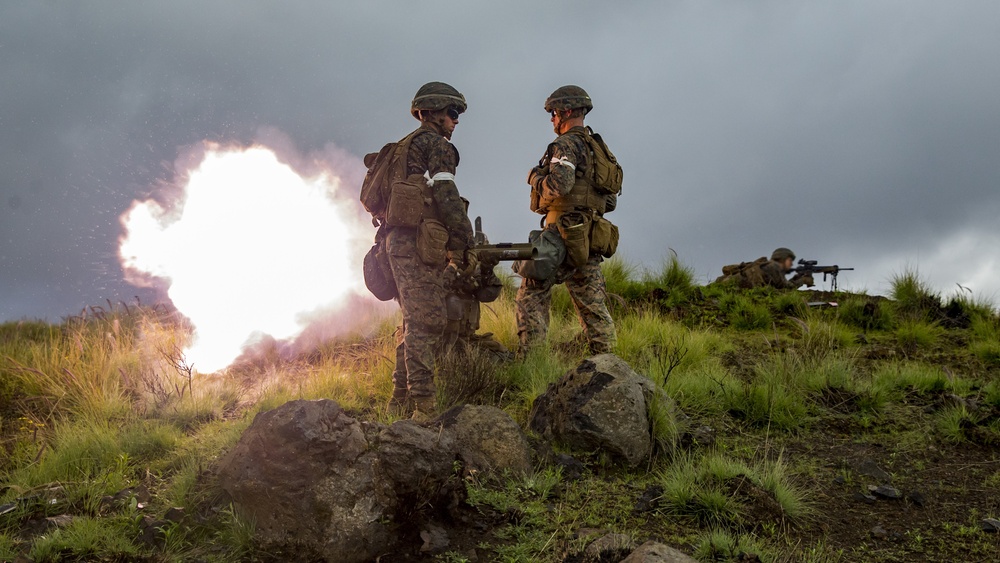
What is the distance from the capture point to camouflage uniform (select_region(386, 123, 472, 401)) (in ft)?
20.7

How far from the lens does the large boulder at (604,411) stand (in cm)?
519

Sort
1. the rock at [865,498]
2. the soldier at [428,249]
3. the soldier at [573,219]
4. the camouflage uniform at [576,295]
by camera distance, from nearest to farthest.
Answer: the rock at [865,498]
the soldier at [428,249]
the soldier at [573,219]
the camouflage uniform at [576,295]

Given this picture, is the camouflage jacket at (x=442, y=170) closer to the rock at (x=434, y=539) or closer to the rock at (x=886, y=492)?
the rock at (x=434, y=539)

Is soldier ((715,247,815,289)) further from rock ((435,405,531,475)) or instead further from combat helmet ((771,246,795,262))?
rock ((435,405,531,475))

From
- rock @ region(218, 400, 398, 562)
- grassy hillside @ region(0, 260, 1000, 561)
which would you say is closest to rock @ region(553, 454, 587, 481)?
grassy hillside @ region(0, 260, 1000, 561)

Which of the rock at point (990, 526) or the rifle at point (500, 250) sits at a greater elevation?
the rifle at point (500, 250)

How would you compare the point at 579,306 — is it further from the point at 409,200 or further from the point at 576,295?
the point at 409,200

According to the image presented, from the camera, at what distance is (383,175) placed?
6477 millimetres

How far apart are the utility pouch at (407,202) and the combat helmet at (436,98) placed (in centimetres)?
72

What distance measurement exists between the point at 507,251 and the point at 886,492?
3.66 m

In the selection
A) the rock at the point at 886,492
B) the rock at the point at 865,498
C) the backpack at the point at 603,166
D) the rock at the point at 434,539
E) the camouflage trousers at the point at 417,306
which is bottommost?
the rock at the point at 434,539

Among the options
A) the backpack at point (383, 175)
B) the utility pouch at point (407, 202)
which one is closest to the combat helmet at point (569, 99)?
the backpack at point (383, 175)

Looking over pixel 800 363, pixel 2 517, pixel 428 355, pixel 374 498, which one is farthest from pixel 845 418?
pixel 2 517

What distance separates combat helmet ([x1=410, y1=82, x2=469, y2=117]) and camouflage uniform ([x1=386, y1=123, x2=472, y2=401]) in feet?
0.67
